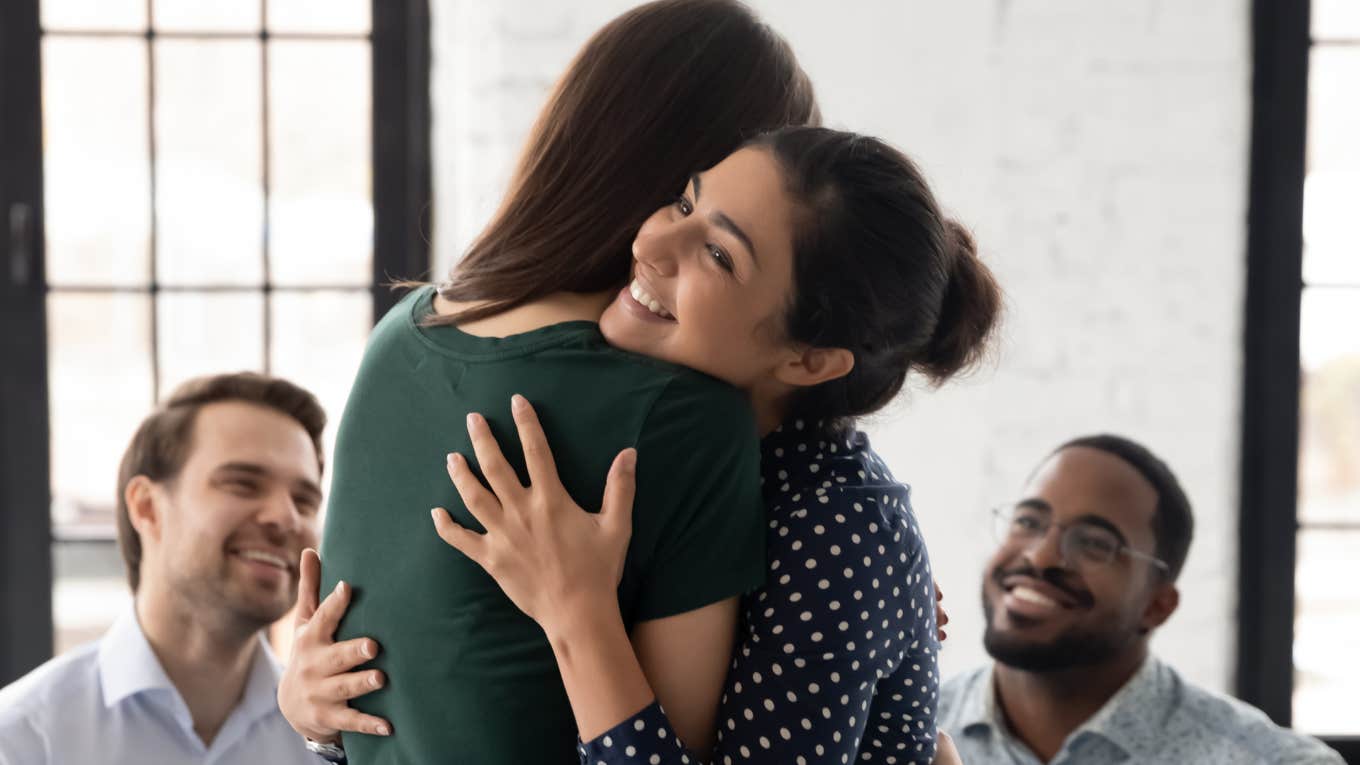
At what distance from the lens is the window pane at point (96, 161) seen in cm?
298

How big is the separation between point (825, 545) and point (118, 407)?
94.2 inches

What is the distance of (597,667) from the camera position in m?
1.02

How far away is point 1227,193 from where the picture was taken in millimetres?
2871

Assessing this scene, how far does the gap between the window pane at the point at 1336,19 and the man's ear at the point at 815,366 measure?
2288 mm

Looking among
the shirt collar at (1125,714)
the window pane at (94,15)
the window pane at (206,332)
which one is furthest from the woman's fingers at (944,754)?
the window pane at (94,15)

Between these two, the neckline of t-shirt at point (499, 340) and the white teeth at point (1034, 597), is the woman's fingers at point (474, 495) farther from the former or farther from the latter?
the white teeth at point (1034, 597)

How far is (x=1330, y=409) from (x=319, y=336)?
2.17 m

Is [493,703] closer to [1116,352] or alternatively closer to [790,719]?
[790,719]

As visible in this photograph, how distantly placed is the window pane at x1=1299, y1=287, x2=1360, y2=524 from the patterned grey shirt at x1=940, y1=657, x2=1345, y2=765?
2.85 ft

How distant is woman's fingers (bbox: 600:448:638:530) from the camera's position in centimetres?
101

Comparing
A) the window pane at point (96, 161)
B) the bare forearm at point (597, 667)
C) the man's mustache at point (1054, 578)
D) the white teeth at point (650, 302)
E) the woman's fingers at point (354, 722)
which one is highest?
the window pane at point (96, 161)

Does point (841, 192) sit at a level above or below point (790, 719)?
above

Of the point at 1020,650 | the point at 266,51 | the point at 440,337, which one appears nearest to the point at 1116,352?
the point at 1020,650

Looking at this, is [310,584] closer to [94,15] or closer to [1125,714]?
[1125,714]
